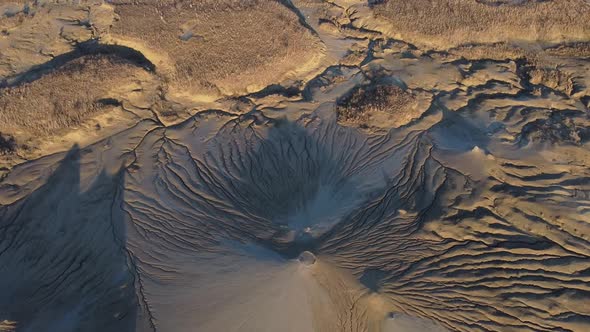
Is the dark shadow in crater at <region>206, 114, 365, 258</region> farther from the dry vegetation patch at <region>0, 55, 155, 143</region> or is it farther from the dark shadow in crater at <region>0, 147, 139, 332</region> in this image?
the dry vegetation patch at <region>0, 55, 155, 143</region>

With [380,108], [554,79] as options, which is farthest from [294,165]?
[554,79]

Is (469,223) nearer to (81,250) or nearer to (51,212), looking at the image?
(81,250)

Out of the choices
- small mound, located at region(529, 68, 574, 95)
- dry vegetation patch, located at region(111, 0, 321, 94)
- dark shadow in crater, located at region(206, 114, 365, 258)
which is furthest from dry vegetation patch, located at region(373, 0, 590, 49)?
dark shadow in crater, located at region(206, 114, 365, 258)

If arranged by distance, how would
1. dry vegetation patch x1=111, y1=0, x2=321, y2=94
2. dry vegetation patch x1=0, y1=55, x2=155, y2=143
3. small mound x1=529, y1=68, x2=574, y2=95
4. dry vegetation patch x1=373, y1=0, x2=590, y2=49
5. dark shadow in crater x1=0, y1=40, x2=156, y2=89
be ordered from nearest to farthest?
dry vegetation patch x1=0, y1=55, x2=155, y2=143
dark shadow in crater x1=0, y1=40, x2=156, y2=89
dry vegetation patch x1=111, y1=0, x2=321, y2=94
small mound x1=529, y1=68, x2=574, y2=95
dry vegetation patch x1=373, y1=0, x2=590, y2=49

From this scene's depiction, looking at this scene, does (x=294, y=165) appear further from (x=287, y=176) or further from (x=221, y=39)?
(x=221, y=39)

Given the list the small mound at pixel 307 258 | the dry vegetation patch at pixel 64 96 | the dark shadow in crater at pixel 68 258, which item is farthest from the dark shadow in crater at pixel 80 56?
the small mound at pixel 307 258

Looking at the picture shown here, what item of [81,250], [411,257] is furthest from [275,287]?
[81,250]
